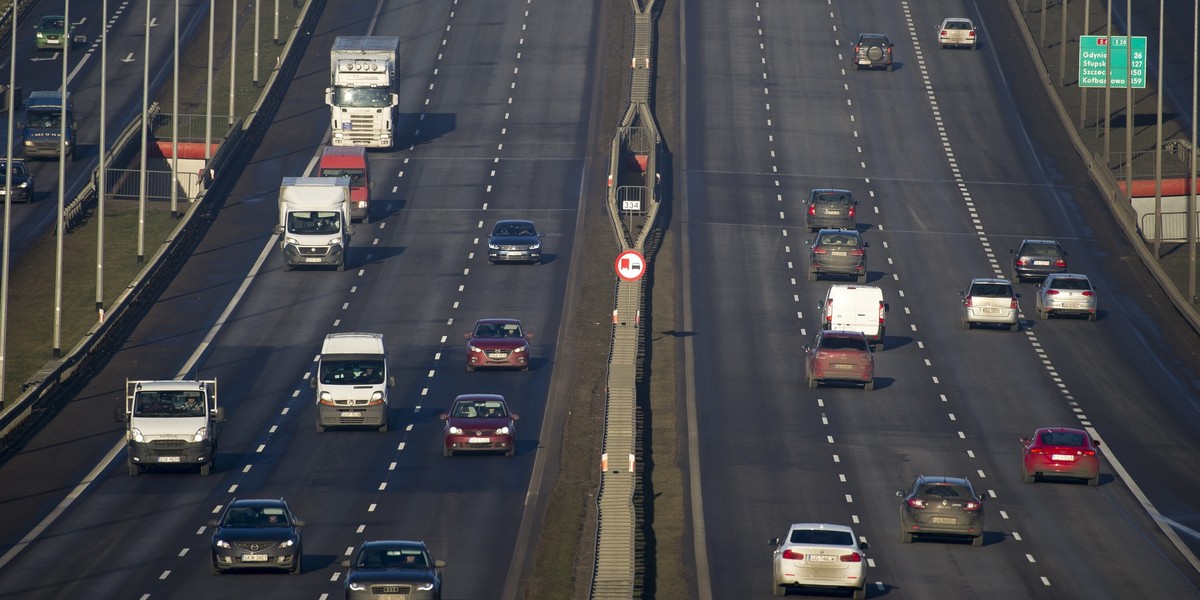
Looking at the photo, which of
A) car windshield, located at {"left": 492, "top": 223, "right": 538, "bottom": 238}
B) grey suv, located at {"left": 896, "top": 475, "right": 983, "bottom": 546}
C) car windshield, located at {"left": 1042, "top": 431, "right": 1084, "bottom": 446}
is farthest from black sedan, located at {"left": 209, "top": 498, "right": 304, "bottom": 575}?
car windshield, located at {"left": 492, "top": 223, "right": 538, "bottom": 238}

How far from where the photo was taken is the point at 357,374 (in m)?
49.5

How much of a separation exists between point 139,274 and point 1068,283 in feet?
98.6

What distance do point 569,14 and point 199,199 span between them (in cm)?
3732

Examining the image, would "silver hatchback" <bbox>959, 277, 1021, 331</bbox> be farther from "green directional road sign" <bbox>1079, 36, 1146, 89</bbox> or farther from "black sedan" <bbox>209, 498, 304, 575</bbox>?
"black sedan" <bbox>209, 498, 304, 575</bbox>

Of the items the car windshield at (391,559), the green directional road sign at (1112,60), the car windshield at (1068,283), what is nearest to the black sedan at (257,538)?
the car windshield at (391,559)

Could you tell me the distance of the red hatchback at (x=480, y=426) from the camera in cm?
4709

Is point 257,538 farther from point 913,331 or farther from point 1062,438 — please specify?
point 913,331

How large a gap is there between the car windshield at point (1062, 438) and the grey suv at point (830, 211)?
30.4 metres

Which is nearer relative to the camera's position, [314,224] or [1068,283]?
[1068,283]

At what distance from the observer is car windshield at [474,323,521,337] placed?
56469 mm

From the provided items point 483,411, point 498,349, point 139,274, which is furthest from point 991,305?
point 139,274

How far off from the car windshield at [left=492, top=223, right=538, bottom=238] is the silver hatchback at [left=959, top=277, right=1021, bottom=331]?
53.7 ft

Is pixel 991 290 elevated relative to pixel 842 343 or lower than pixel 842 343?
lower

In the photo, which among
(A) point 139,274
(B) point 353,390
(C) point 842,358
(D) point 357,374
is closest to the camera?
(B) point 353,390
